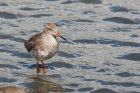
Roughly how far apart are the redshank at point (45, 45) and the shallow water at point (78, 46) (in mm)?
398

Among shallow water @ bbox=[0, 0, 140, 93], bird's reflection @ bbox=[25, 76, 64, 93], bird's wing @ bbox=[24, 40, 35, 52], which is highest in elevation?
bird's wing @ bbox=[24, 40, 35, 52]

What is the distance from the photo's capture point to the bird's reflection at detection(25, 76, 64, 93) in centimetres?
1562

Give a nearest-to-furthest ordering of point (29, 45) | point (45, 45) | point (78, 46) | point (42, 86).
Answer: point (42, 86), point (45, 45), point (29, 45), point (78, 46)

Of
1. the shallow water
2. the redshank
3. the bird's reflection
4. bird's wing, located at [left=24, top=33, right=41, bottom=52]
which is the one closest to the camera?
the bird's reflection

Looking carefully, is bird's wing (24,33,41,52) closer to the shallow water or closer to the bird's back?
the bird's back

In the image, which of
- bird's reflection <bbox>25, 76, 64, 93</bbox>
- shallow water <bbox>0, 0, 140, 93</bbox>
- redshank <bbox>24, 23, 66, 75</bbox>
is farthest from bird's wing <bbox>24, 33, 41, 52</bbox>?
bird's reflection <bbox>25, 76, 64, 93</bbox>

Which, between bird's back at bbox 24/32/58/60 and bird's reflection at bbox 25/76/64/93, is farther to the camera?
bird's back at bbox 24/32/58/60

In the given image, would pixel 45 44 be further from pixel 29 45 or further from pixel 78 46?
pixel 78 46

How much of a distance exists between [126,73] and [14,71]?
2.73 metres

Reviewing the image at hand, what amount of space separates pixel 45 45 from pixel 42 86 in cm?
124

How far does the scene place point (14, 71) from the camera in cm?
1672

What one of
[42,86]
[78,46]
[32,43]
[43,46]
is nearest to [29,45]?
[32,43]

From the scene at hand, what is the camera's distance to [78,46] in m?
18.6

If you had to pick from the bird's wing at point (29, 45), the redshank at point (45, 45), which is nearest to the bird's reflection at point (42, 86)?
the redshank at point (45, 45)
